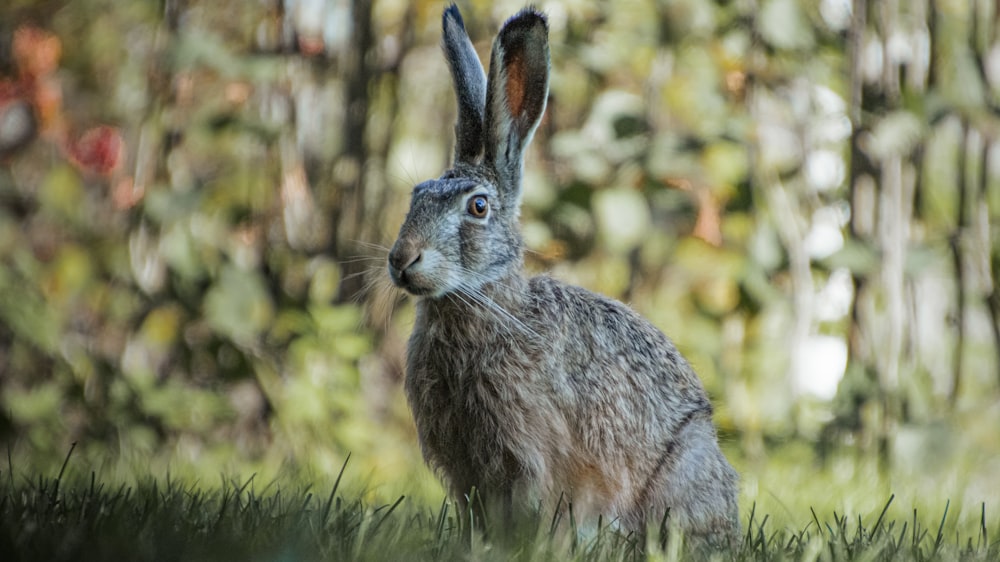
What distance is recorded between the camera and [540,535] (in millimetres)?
2273

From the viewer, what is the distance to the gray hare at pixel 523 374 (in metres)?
2.66

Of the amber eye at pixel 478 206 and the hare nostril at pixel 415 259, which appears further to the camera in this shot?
the amber eye at pixel 478 206

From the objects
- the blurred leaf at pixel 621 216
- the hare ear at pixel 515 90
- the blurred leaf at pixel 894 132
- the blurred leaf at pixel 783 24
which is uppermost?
the blurred leaf at pixel 783 24

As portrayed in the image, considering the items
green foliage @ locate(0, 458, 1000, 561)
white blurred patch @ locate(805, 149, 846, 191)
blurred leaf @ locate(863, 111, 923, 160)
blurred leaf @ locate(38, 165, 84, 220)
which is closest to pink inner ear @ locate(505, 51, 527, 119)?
green foliage @ locate(0, 458, 1000, 561)

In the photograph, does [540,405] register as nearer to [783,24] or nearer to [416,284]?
[416,284]

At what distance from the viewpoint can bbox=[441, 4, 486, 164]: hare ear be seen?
9.85 feet

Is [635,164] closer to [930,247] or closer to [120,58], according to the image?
[930,247]

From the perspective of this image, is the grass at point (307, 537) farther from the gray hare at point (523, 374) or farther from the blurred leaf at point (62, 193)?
the blurred leaf at point (62, 193)

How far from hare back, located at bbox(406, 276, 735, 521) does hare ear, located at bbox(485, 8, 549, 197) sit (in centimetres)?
37

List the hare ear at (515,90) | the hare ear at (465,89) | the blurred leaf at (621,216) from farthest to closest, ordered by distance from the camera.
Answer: the blurred leaf at (621,216), the hare ear at (465,89), the hare ear at (515,90)

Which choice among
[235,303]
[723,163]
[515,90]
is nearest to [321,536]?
[515,90]

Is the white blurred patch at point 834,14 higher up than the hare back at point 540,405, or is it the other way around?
the white blurred patch at point 834,14

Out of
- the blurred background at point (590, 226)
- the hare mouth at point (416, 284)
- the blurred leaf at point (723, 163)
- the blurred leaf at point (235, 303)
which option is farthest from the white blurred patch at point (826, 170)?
the hare mouth at point (416, 284)

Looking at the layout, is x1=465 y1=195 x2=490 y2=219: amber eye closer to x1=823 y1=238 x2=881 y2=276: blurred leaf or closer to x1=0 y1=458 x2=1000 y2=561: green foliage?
x1=0 y1=458 x2=1000 y2=561: green foliage
